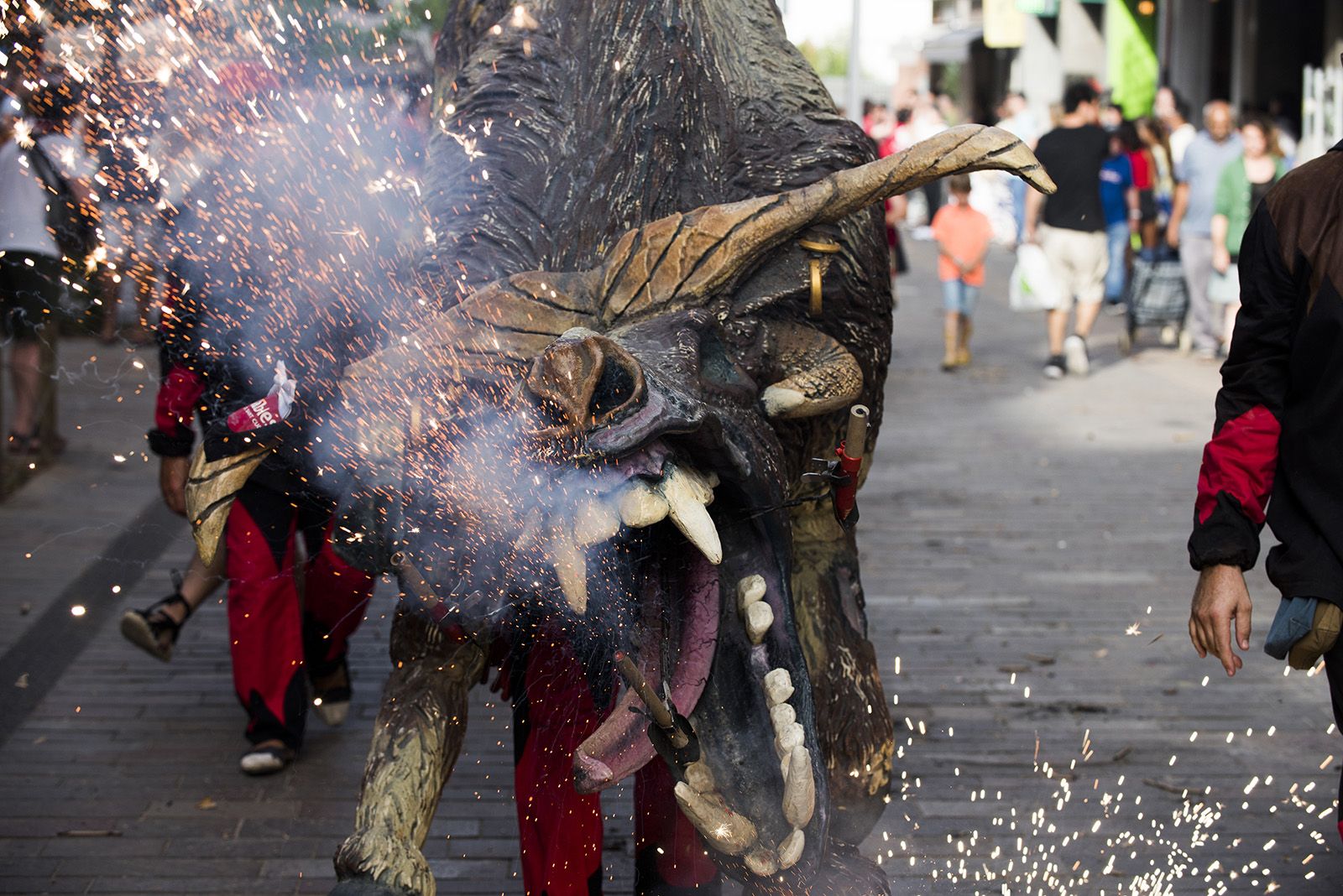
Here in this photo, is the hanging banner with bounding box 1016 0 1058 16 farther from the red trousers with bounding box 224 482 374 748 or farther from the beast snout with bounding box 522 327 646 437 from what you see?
the beast snout with bounding box 522 327 646 437

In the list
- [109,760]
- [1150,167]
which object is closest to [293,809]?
[109,760]

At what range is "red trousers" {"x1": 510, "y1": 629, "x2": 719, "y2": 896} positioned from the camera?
10.8ft

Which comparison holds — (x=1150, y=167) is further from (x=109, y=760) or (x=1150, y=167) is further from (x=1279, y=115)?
(x=109, y=760)

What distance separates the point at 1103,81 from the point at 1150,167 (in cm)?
1170

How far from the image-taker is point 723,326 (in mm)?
2840

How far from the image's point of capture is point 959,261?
1228 cm

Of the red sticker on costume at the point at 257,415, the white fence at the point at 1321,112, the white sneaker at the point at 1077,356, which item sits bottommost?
the white sneaker at the point at 1077,356

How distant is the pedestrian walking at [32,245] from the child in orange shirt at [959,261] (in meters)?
7.01

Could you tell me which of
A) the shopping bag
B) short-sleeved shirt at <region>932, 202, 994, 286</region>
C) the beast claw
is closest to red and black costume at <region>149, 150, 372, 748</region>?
the beast claw

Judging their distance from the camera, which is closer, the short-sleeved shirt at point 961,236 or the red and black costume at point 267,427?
the red and black costume at point 267,427

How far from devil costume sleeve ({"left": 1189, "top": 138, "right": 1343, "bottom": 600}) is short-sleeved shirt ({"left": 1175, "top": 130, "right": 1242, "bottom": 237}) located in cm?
898

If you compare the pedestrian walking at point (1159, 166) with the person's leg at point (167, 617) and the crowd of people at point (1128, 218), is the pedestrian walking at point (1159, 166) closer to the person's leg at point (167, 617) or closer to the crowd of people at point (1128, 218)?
the crowd of people at point (1128, 218)

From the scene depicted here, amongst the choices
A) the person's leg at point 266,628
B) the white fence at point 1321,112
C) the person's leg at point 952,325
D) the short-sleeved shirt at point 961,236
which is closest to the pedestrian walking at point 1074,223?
the short-sleeved shirt at point 961,236

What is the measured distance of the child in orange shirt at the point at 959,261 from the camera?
12.3 meters
